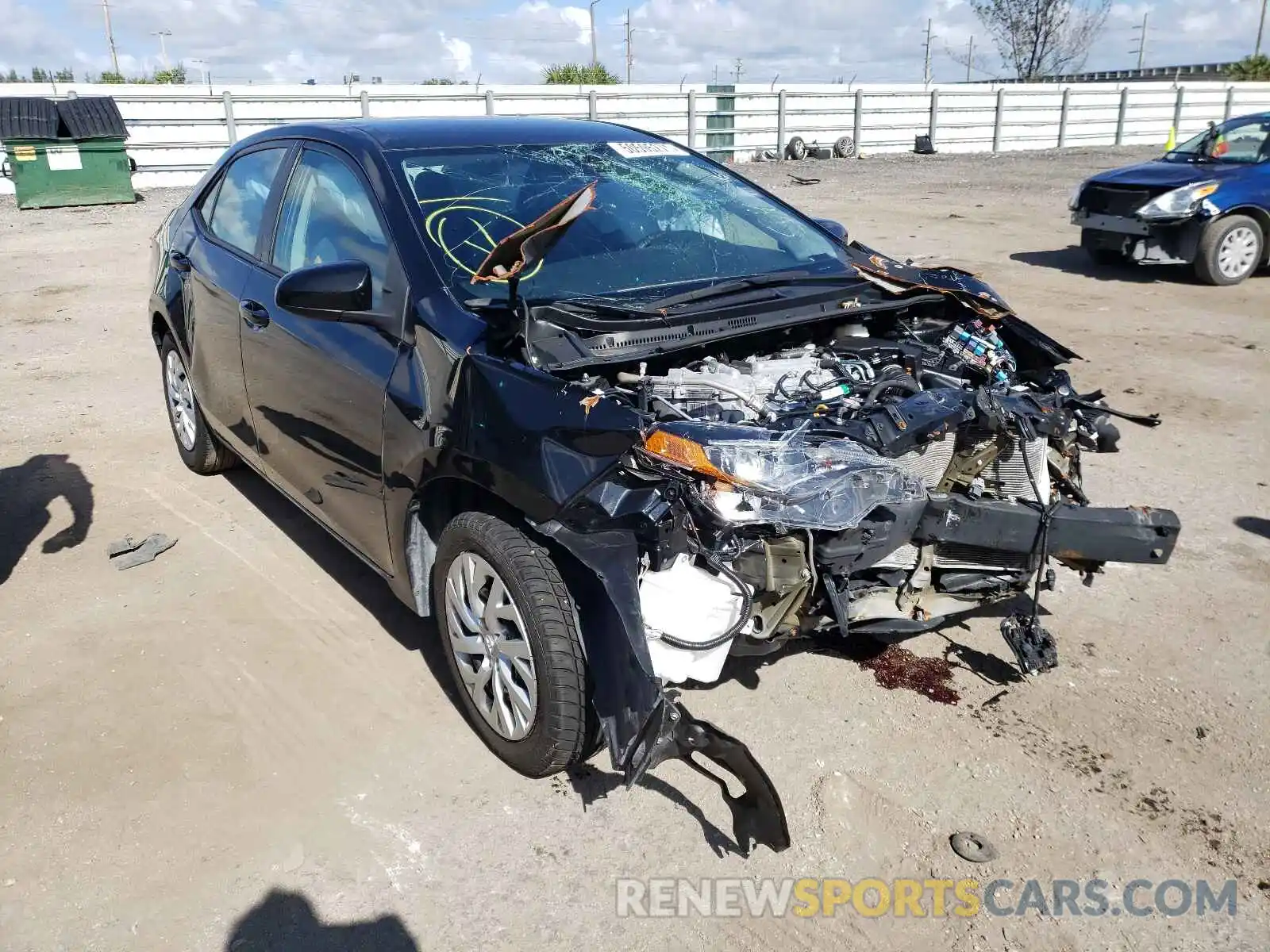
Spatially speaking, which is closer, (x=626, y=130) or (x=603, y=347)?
(x=603, y=347)

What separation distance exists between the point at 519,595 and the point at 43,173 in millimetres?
18097

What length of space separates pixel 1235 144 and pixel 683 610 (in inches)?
423

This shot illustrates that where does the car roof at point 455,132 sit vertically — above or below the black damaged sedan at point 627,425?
above

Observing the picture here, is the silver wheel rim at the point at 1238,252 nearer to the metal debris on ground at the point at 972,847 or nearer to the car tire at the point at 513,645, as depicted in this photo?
the metal debris on ground at the point at 972,847

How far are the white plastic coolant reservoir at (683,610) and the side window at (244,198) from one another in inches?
96.7

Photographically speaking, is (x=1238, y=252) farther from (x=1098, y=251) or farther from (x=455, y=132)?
(x=455, y=132)

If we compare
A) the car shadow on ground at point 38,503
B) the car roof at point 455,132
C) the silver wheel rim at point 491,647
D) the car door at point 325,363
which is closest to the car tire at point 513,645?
the silver wheel rim at point 491,647

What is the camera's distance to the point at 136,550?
448cm

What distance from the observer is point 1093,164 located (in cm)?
2377

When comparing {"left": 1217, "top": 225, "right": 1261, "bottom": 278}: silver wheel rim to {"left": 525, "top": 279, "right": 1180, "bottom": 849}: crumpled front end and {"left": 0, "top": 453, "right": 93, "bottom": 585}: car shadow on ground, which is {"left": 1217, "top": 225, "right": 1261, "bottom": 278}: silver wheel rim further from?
{"left": 0, "top": 453, "right": 93, "bottom": 585}: car shadow on ground

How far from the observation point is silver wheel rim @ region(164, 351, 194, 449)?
5.18 m

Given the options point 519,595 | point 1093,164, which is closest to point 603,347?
point 519,595

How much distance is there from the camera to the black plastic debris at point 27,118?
16.6 metres

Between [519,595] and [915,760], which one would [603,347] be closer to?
[519,595]
